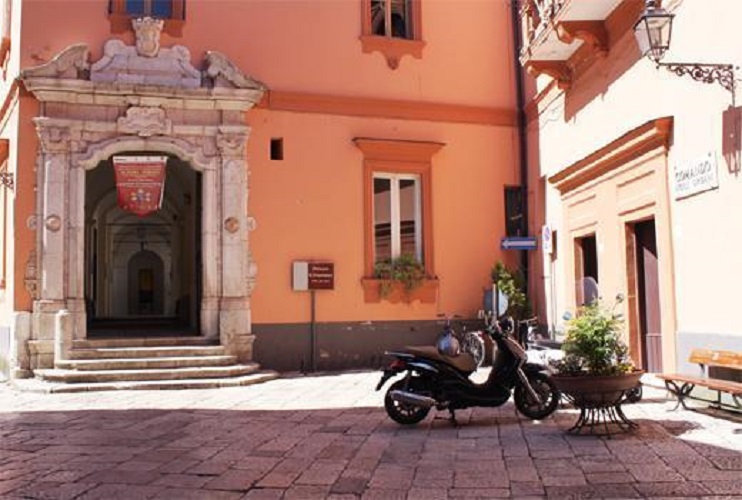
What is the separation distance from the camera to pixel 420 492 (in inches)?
202

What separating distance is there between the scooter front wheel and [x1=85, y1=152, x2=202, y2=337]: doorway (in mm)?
7247

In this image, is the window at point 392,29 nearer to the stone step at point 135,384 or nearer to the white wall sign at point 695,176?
the stone step at point 135,384

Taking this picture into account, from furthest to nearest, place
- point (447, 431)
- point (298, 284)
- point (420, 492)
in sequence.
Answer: point (298, 284) → point (447, 431) → point (420, 492)

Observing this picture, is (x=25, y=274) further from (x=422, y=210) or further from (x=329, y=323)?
(x=422, y=210)

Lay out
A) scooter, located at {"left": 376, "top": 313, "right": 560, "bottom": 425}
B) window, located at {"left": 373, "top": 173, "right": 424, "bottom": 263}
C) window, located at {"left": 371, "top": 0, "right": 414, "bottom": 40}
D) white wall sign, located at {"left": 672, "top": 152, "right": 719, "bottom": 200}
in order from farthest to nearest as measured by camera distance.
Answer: window, located at {"left": 371, "top": 0, "right": 414, "bottom": 40} → window, located at {"left": 373, "top": 173, "right": 424, "bottom": 263} → white wall sign, located at {"left": 672, "top": 152, "right": 719, "bottom": 200} → scooter, located at {"left": 376, "top": 313, "right": 560, "bottom": 425}

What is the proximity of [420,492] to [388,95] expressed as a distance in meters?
9.44

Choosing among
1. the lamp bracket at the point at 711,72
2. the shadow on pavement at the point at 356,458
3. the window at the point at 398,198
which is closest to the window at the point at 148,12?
the window at the point at 398,198

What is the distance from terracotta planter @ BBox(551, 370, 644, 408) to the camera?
21.9ft

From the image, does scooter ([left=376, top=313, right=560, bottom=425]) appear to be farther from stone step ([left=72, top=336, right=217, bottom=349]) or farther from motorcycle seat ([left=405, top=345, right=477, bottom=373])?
stone step ([left=72, top=336, right=217, bottom=349])

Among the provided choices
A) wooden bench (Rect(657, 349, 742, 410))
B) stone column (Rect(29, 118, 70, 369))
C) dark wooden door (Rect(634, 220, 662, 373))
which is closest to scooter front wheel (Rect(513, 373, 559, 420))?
wooden bench (Rect(657, 349, 742, 410))

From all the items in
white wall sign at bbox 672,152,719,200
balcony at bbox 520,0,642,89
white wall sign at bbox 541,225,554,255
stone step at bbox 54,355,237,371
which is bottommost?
stone step at bbox 54,355,237,371

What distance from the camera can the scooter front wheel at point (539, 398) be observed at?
7.55 meters

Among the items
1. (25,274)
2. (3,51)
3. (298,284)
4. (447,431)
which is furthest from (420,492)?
(3,51)

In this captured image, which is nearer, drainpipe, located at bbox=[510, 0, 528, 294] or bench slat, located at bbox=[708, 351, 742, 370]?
bench slat, located at bbox=[708, 351, 742, 370]
